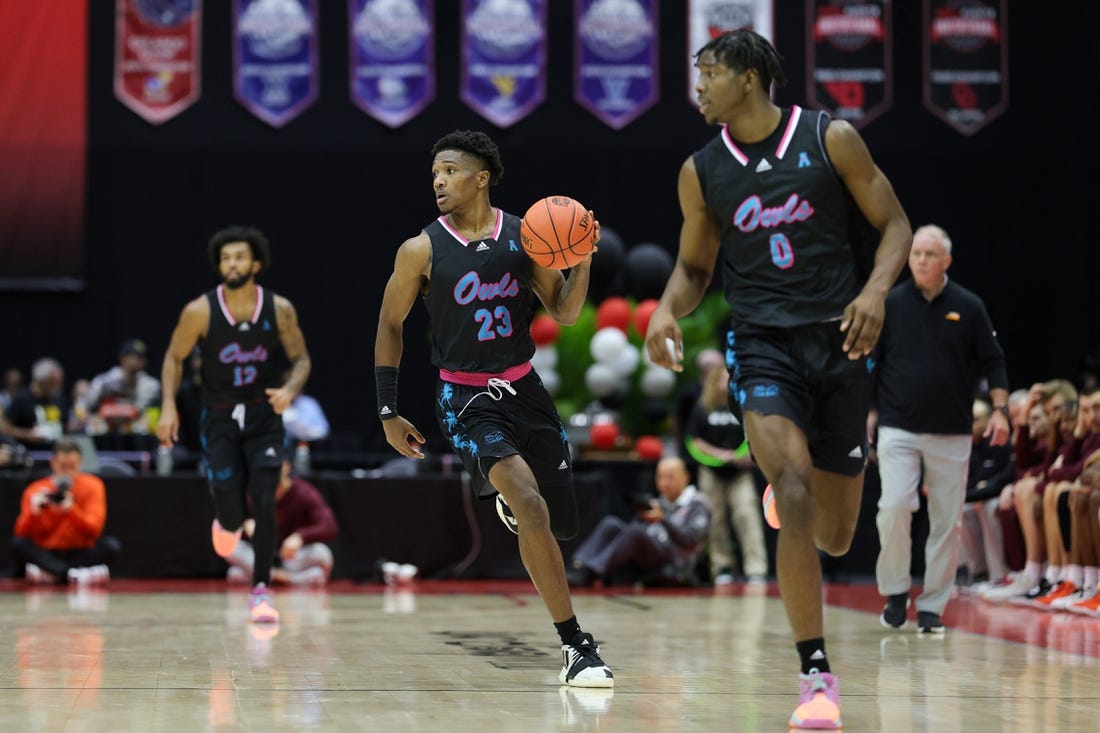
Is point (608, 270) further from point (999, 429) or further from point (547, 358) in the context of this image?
point (999, 429)

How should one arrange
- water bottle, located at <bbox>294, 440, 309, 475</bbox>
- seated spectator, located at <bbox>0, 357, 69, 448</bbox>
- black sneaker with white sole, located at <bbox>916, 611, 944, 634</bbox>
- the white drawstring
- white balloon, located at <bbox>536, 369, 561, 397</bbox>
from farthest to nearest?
white balloon, located at <bbox>536, 369, 561, 397</bbox>, seated spectator, located at <bbox>0, 357, 69, 448</bbox>, water bottle, located at <bbox>294, 440, 309, 475</bbox>, black sneaker with white sole, located at <bbox>916, 611, 944, 634</bbox>, the white drawstring

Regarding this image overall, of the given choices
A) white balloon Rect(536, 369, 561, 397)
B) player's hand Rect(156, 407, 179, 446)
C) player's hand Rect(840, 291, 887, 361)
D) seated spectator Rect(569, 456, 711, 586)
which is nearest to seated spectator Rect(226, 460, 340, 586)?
seated spectator Rect(569, 456, 711, 586)

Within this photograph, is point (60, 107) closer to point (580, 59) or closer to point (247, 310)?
point (580, 59)

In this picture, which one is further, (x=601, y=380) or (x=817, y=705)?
(x=601, y=380)

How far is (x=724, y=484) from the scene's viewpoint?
1269 centimetres

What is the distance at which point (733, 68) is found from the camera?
4629 millimetres

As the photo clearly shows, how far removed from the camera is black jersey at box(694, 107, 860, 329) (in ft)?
15.2

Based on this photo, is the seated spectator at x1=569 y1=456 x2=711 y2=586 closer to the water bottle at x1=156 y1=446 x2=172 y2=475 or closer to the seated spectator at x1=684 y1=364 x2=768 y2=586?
the seated spectator at x1=684 y1=364 x2=768 y2=586

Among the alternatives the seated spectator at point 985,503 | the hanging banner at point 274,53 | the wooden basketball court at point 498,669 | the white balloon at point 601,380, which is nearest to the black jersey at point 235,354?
the wooden basketball court at point 498,669

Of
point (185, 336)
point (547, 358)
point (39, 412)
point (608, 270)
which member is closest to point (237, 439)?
point (185, 336)

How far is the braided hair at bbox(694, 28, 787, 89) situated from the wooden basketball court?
2018 millimetres

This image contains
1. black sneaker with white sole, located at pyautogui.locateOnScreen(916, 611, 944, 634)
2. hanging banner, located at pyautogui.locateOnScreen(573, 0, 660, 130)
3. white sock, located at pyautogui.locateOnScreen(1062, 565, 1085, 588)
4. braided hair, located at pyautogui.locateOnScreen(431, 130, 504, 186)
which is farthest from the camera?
hanging banner, located at pyautogui.locateOnScreen(573, 0, 660, 130)

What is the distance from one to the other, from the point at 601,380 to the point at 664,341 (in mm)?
10410

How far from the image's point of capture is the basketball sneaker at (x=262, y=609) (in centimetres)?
762
